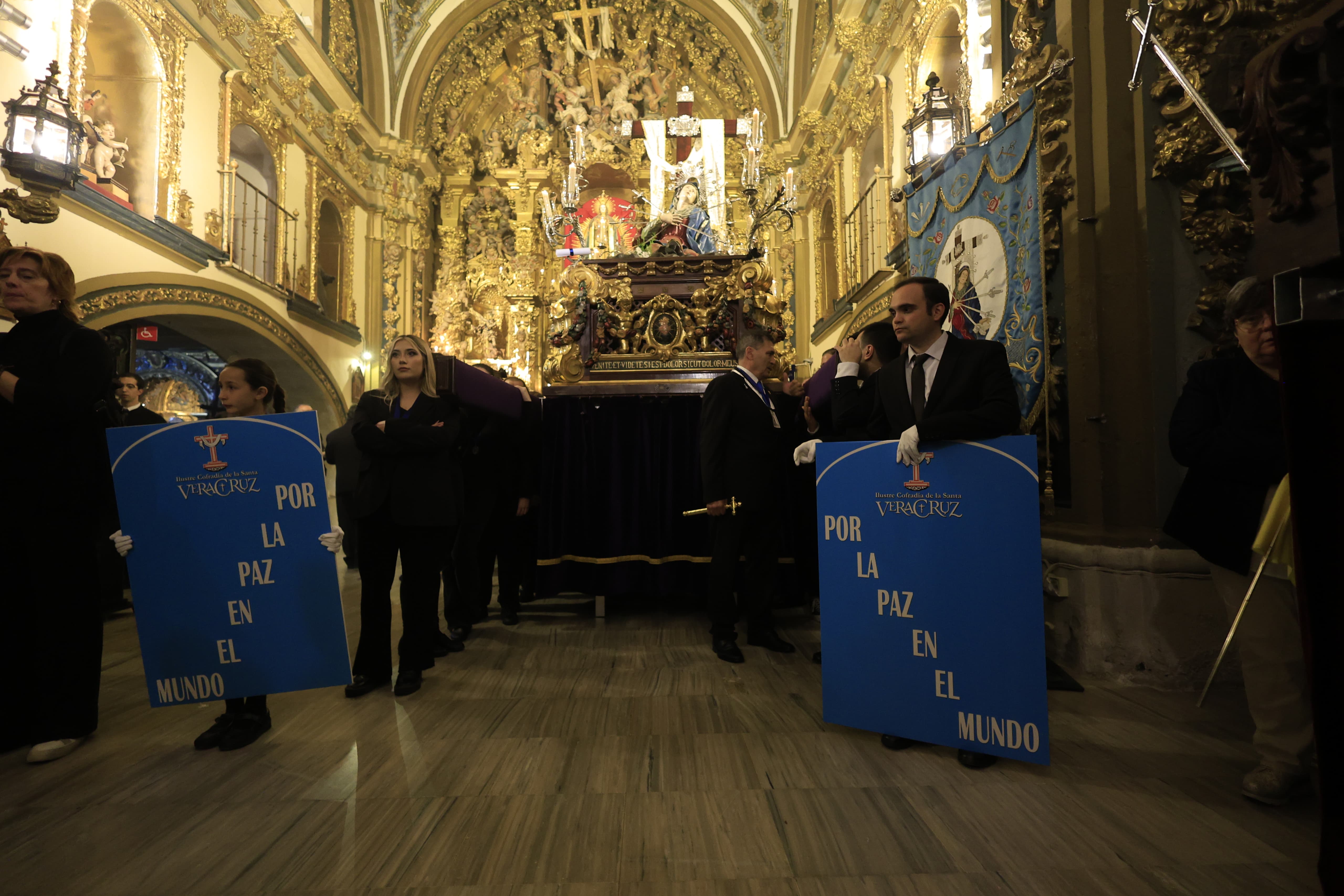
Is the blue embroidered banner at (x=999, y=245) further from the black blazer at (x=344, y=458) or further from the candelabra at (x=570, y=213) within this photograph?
the black blazer at (x=344, y=458)

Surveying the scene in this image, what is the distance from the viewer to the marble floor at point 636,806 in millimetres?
1481

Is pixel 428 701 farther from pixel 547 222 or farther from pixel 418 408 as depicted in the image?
pixel 547 222

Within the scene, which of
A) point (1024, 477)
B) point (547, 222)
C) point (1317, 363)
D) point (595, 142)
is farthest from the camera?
point (595, 142)

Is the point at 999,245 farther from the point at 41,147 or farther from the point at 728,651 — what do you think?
the point at 41,147

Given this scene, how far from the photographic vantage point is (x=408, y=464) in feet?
9.04

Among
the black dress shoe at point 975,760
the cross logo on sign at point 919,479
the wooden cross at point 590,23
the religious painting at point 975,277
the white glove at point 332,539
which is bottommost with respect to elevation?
the black dress shoe at point 975,760

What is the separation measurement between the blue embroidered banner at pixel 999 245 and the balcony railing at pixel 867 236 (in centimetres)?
407

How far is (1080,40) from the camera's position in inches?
119

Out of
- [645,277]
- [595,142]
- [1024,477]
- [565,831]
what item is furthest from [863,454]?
[595,142]

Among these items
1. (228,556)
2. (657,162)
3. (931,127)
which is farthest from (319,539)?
(657,162)

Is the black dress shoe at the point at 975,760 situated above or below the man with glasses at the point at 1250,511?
below

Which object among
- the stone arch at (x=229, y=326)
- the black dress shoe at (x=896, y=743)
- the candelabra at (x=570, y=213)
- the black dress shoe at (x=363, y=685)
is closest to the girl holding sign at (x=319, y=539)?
the black dress shoe at (x=363, y=685)

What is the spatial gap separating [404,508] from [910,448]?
194cm

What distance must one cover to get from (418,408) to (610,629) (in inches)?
70.0
